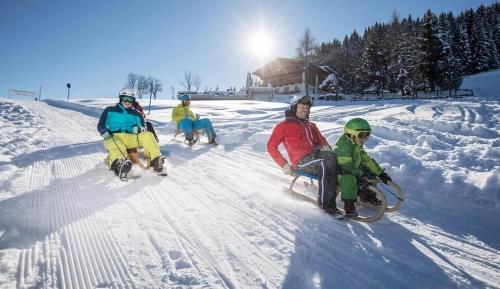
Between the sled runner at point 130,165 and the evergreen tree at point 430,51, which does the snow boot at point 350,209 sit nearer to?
the sled runner at point 130,165

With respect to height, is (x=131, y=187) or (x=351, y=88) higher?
(x=351, y=88)

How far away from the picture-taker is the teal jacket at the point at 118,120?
17.9 ft

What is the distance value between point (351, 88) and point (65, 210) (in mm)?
61662

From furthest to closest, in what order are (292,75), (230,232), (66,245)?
(292,75), (230,232), (66,245)

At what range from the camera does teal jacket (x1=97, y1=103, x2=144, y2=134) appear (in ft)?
17.9

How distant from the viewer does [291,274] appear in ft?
7.90

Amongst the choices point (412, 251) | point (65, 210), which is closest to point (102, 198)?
point (65, 210)

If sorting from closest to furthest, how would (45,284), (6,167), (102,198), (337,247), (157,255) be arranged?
(45,284)
(157,255)
(337,247)
(102,198)
(6,167)

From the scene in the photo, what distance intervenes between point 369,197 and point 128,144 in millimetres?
4151

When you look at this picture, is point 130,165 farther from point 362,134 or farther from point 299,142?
point 362,134

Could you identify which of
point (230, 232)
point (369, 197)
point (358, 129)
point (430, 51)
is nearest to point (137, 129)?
point (230, 232)

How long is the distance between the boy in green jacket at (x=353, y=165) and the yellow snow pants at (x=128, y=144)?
10.4ft

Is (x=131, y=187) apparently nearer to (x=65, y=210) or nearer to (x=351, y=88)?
(x=65, y=210)

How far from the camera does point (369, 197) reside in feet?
13.0
